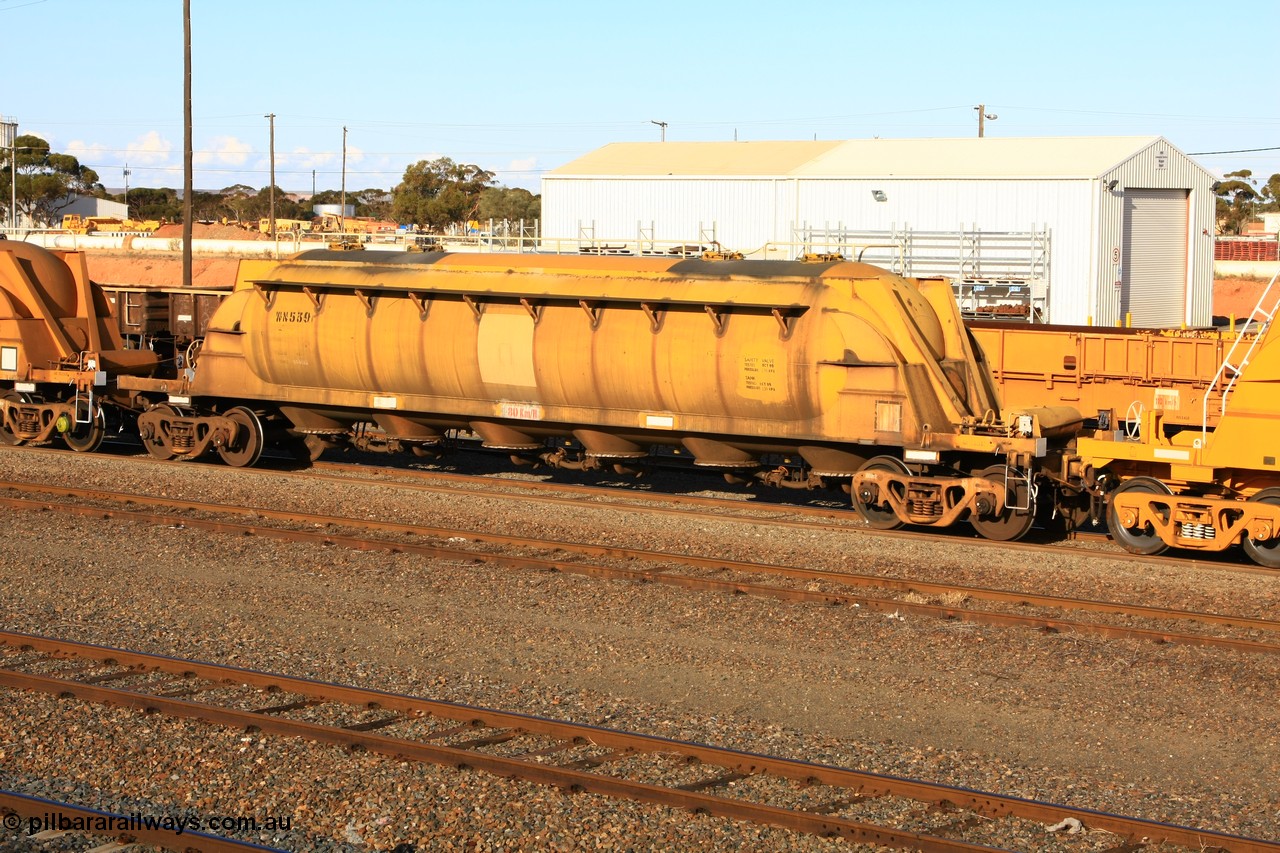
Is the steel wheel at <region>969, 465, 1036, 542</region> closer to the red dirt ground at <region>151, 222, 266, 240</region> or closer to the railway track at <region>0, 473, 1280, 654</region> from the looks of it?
the railway track at <region>0, 473, 1280, 654</region>

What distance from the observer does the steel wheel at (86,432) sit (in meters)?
20.5

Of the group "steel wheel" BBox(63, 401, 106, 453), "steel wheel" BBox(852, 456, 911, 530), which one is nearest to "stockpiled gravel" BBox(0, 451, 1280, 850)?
"steel wheel" BBox(852, 456, 911, 530)

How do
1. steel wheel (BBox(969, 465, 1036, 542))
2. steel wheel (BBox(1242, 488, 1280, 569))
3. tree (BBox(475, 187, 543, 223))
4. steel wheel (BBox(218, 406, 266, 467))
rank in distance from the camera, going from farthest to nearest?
tree (BBox(475, 187, 543, 223)) → steel wheel (BBox(218, 406, 266, 467)) → steel wheel (BBox(969, 465, 1036, 542)) → steel wheel (BBox(1242, 488, 1280, 569))

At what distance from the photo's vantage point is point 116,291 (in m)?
24.2

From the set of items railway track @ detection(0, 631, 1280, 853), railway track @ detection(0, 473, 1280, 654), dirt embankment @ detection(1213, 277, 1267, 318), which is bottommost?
A: railway track @ detection(0, 631, 1280, 853)

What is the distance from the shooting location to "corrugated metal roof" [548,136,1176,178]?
4194cm

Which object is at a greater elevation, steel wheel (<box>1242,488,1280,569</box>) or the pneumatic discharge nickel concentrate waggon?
the pneumatic discharge nickel concentrate waggon

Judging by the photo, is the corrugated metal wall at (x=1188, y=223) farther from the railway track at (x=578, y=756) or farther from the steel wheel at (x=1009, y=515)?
the railway track at (x=578, y=756)

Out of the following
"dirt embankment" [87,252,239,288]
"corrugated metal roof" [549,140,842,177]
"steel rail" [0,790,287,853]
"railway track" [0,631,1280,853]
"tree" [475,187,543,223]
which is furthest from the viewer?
"tree" [475,187,543,223]

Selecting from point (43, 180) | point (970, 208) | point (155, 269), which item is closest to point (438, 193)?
point (43, 180)

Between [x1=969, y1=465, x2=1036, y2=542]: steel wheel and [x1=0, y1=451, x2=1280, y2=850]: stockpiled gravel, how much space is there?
2.10 feet

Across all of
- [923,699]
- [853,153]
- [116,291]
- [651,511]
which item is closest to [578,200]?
[853,153]

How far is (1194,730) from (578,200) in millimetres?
41247

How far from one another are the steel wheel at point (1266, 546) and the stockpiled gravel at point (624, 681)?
571mm
